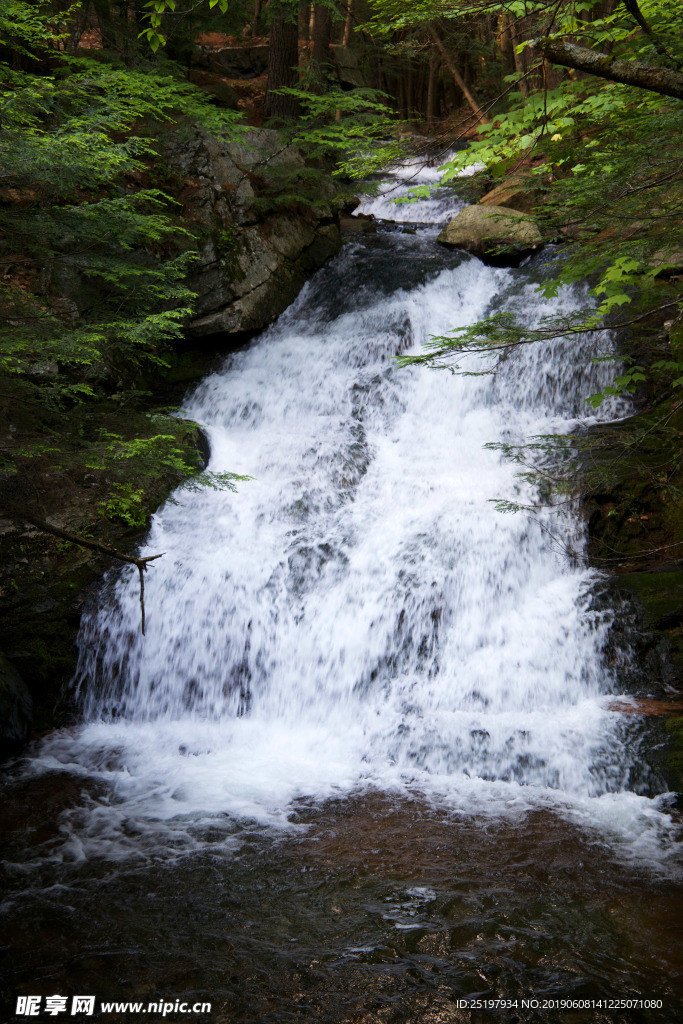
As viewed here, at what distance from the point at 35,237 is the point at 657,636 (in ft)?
21.8

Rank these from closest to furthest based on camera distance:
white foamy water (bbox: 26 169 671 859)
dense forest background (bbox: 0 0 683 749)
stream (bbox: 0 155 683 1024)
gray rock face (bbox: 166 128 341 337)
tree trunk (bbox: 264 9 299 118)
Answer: stream (bbox: 0 155 683 1024) < dense forest background (bbox: 0 0 683 749) < white foamy water (bbox: 26 169 671 859) < gray rock face (bbox: 166 128 341 337) < tree trunk (bbox: 264 9 299 118)

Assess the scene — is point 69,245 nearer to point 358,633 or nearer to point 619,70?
point 358,633

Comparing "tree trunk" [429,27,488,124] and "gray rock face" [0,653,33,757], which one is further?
"gray rock face" [0,653,33,757]

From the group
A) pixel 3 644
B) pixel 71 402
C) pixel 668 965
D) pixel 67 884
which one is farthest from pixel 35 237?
pixel 668 965

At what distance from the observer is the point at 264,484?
8672 millimetres

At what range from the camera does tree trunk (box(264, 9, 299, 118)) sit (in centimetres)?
1252

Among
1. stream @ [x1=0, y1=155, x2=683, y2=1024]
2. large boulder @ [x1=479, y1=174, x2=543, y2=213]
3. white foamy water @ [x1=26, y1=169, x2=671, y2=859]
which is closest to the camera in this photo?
stream @ [x1=0, y1=155, x2=683, y2=1024]

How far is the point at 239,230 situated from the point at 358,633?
7686 mm

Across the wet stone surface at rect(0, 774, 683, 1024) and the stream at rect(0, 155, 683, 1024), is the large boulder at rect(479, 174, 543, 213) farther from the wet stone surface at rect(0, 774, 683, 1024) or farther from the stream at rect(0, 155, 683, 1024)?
the wet stone surface at rect(0, 774, 683, 1024)

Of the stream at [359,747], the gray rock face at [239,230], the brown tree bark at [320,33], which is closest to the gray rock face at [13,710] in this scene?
the stream at [359,747]

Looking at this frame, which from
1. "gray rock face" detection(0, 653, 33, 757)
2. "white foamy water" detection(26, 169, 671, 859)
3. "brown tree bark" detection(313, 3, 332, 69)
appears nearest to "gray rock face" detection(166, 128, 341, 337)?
"white foamy water" detection(26, 169, 671, 859)

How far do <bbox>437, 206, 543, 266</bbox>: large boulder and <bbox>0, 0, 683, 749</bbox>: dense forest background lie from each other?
578mm

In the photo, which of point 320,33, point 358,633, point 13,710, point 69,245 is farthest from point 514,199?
point 13,710

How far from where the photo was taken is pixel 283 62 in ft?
41.4
